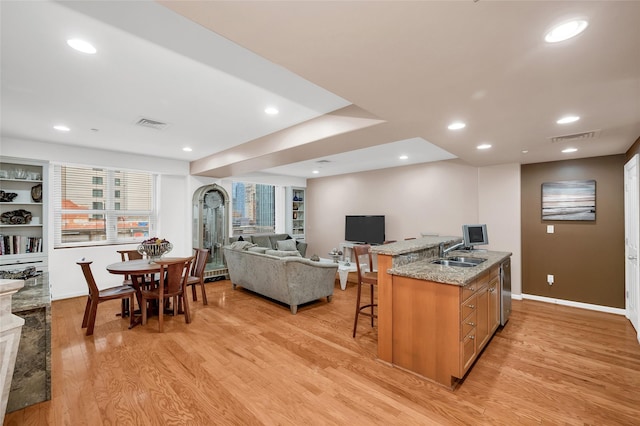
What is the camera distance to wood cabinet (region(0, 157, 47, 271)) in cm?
394

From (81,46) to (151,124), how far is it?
1.71m

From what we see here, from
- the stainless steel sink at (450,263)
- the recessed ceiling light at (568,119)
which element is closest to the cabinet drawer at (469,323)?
the stainless steel sink at (450,263)

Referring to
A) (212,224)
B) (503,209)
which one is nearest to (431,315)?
(503,209)

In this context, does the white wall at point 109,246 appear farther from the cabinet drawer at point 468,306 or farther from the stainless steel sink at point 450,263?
the cabinet drawer at point 468,306

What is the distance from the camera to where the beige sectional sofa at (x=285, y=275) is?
410 centimetres

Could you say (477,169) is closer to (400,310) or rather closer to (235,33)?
(400,310)

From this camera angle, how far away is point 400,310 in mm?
2641

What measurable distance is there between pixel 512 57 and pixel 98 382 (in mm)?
3871

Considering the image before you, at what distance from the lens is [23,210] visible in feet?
13.7

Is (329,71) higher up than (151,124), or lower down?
lower down

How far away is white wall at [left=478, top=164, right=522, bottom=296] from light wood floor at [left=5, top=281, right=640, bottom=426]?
114cm

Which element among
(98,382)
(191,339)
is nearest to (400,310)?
(191,339)

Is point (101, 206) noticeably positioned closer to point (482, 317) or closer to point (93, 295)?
point (93, 295)

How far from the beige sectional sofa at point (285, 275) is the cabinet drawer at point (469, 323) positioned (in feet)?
7.41
